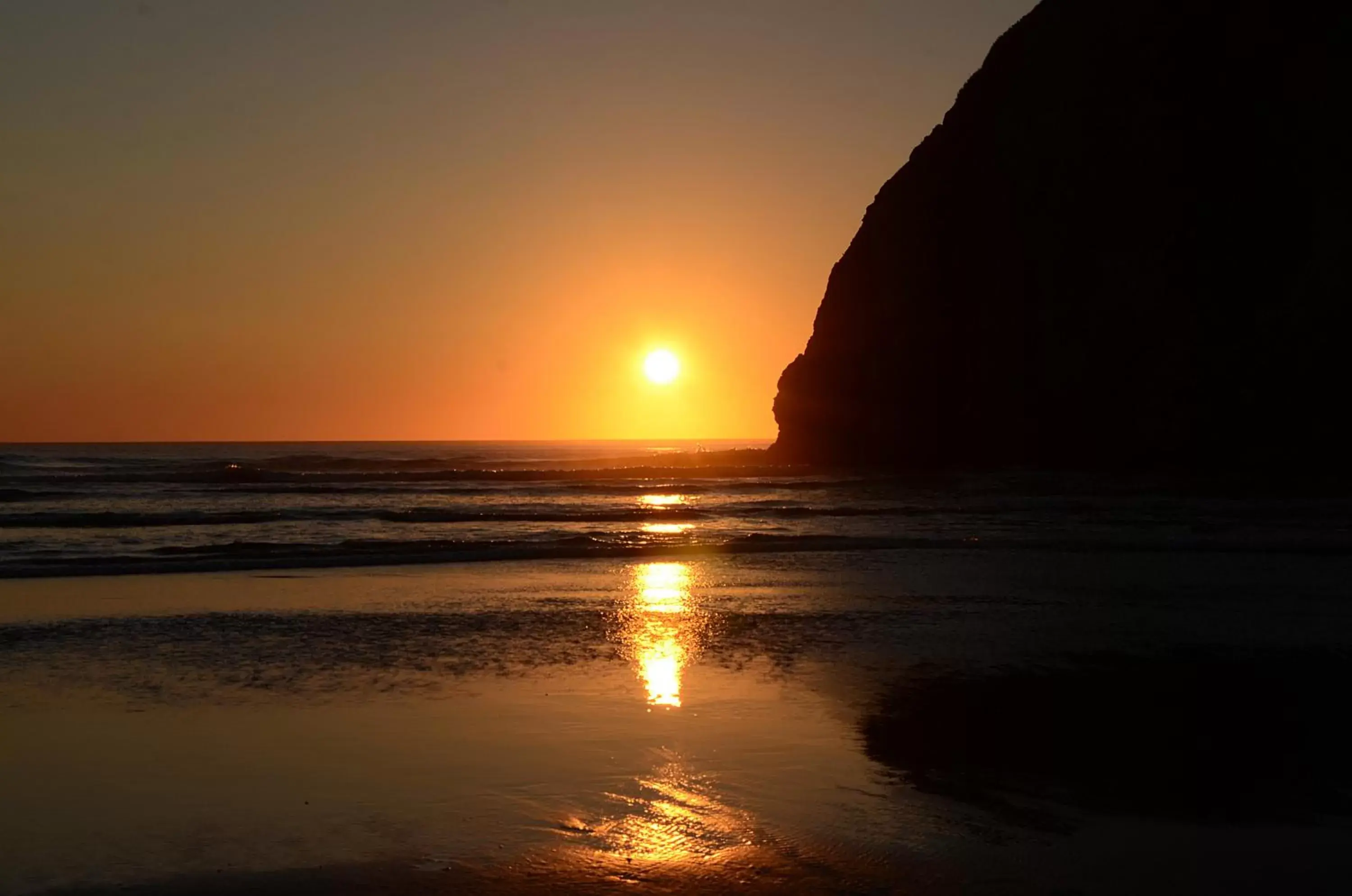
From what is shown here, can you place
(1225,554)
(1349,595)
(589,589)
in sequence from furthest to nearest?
(1225,554) → (589,589) → (1349,595)

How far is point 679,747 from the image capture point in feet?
23.6

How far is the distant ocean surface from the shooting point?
21.3 meters

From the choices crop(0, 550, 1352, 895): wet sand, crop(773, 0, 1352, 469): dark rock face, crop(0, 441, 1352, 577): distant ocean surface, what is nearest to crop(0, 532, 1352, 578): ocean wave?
crop(0, 441, 1352, 577): distant ocean surface

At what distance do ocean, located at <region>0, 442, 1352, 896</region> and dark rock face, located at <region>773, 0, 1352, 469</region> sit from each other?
23.2 metres

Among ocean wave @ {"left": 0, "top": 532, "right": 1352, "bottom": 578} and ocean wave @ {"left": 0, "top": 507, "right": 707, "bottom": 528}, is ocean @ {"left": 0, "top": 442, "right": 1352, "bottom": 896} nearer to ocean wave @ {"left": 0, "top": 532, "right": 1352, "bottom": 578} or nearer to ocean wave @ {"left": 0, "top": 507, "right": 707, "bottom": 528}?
ocean wave @ {"left": 0, "top": 532, "right": 1352, "bottom": 578}

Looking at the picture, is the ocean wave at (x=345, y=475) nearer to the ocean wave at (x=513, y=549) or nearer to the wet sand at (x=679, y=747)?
the ocean wave at (x=513, y=549)

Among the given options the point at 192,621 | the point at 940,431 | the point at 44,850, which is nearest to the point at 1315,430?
the point at 940,431

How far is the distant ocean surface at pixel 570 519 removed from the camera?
839 inches

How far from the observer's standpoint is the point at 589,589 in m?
15.9

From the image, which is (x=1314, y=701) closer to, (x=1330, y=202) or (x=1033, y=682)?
(x=1033, y=682)

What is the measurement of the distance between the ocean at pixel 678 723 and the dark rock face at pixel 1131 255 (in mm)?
23159

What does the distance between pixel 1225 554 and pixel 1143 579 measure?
178 inches

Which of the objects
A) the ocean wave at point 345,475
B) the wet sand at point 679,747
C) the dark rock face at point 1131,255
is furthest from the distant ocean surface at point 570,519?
the wet sand at point 679,747

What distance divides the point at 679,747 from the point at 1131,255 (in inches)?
1708
